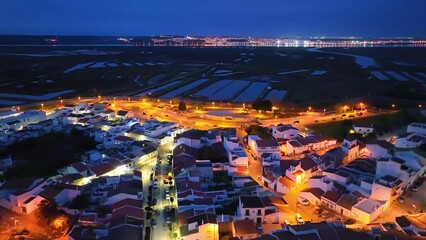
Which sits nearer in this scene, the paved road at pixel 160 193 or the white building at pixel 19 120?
the paved road at pixel 160 193

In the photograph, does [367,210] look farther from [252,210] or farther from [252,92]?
[252,92]

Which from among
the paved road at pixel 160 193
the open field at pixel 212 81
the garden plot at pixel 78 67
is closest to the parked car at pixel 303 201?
the paved road at pixel 160 193

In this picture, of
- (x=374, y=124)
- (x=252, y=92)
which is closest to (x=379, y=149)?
(x=374, y=124)

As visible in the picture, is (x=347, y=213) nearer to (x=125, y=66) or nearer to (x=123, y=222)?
(x=123, y=222)

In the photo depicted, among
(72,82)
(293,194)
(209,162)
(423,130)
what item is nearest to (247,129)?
(209,162)

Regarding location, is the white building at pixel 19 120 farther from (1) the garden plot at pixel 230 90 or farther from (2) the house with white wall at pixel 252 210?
(2) the house with white wall at pixel 252 210

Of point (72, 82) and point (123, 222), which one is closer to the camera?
point (123, 222)

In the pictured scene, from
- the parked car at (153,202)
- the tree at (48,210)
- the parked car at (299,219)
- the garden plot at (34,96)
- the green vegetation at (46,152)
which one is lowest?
the parked car at (153,202)
